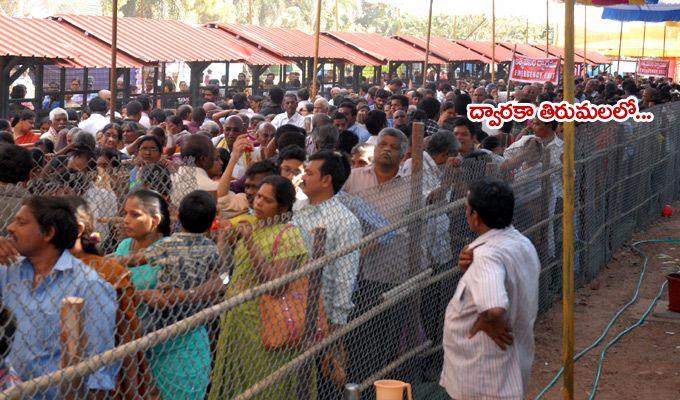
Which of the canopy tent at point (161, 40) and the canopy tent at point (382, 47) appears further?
the canopy tent at point (382, 47)

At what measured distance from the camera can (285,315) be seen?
4.66 metres

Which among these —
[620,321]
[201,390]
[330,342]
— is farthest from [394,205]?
[620,321]

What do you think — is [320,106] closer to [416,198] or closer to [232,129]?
[232,129]

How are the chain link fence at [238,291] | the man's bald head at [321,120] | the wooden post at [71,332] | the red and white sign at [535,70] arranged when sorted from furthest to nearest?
the red and white sign at [535,70], the man's bald head at [321,120], the chain link fence at [238,291], the wooden post at [71,332]

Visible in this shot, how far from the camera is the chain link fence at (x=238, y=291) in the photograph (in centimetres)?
356

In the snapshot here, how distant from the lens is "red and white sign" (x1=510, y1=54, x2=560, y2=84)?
2080 centimetres

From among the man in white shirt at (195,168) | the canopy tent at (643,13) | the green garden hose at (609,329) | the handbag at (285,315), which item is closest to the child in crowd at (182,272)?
the handbag at (285,315)

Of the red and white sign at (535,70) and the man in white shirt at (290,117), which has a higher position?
the red and white sign at (535,70)

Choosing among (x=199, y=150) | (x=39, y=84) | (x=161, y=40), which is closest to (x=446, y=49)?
(x=161, y=40)

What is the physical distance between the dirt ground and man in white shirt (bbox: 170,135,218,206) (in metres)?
2.85

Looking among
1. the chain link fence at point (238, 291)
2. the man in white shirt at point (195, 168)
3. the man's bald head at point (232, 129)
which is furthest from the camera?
the man's bald head at point (232, 129)

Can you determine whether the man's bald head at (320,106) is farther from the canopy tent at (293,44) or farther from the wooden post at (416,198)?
the canopy tent at (293,44)

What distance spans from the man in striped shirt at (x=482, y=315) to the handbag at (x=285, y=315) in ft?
2.58

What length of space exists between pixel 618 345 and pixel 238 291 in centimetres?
561
